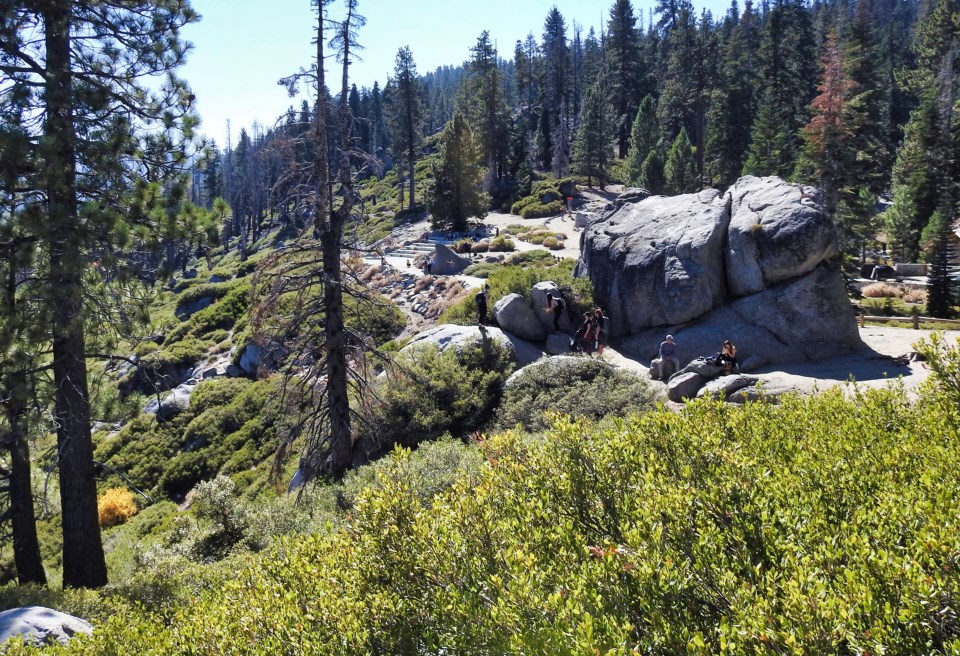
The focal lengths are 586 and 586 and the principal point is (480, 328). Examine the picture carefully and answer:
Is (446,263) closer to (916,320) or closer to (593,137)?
(916,320)

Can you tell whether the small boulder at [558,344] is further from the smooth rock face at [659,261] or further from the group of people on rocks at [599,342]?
the smooth rock face at [659,261]

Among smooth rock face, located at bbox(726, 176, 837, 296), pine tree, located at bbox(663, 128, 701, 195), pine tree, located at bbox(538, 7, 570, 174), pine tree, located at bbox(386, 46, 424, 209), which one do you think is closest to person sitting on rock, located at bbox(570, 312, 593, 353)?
smooth rock face, located at bbox(726, 176, 837, 296)

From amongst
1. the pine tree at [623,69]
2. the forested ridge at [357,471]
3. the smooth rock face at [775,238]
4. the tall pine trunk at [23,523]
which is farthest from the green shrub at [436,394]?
the pine tree at [623,69]

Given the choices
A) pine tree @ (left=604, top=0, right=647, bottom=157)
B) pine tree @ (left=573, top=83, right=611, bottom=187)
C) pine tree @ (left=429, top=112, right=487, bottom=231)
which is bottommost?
pine tree @ (left=429, top=112, right=487, bottom=231)

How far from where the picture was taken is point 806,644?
302 centimetres

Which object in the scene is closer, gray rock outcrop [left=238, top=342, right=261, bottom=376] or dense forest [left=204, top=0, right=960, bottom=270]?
gray rock outcrop [left=238, top=342, right=261, bottom=376]

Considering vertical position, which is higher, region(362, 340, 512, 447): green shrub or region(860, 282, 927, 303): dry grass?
region(860, 282, 927, 303): dry grass

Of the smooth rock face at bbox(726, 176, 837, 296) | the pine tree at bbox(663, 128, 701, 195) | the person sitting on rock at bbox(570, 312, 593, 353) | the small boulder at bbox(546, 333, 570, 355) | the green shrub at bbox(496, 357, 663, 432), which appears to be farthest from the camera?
the pine tree at bbox(663, 128, 701, 195)

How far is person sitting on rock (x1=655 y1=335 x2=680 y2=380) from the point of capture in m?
17.3

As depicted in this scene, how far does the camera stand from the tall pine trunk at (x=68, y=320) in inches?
335

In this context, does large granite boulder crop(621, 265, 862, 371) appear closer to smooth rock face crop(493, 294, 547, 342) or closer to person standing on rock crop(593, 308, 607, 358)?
person standing on rock crop(593, 308, 607, 358)

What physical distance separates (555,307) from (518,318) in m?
1.38

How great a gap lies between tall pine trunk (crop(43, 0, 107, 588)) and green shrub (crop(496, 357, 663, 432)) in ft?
28.9

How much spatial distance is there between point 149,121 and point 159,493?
15390 millimetres
